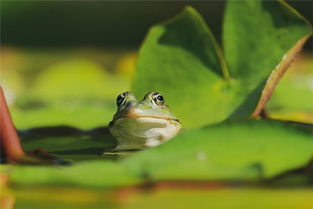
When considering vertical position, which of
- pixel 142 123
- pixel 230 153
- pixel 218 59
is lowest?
pixel 230 153

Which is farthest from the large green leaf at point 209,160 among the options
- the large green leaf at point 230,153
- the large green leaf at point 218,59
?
the large green leaf at point 218,59

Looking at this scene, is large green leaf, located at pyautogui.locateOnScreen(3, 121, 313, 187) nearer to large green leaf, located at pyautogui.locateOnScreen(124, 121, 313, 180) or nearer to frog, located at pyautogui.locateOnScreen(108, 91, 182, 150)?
large green leaf, located at pyautogui.locateOnScreen(124, 121, 313, 180)

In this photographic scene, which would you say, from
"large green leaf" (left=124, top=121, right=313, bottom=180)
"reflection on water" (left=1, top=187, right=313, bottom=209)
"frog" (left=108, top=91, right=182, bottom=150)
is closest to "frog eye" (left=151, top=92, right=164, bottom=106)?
"frog" (left=108, top=91, right=182, bottom=150)

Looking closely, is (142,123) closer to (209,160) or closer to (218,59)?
(218,59)

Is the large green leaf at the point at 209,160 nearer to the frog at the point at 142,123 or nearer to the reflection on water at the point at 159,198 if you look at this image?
the reflection on water at the point at 159,198

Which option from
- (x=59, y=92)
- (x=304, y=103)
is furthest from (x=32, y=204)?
(x=59, y=92)

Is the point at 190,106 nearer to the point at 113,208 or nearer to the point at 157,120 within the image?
the point at 157,120

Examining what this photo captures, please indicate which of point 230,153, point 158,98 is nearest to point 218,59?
point 158,98
